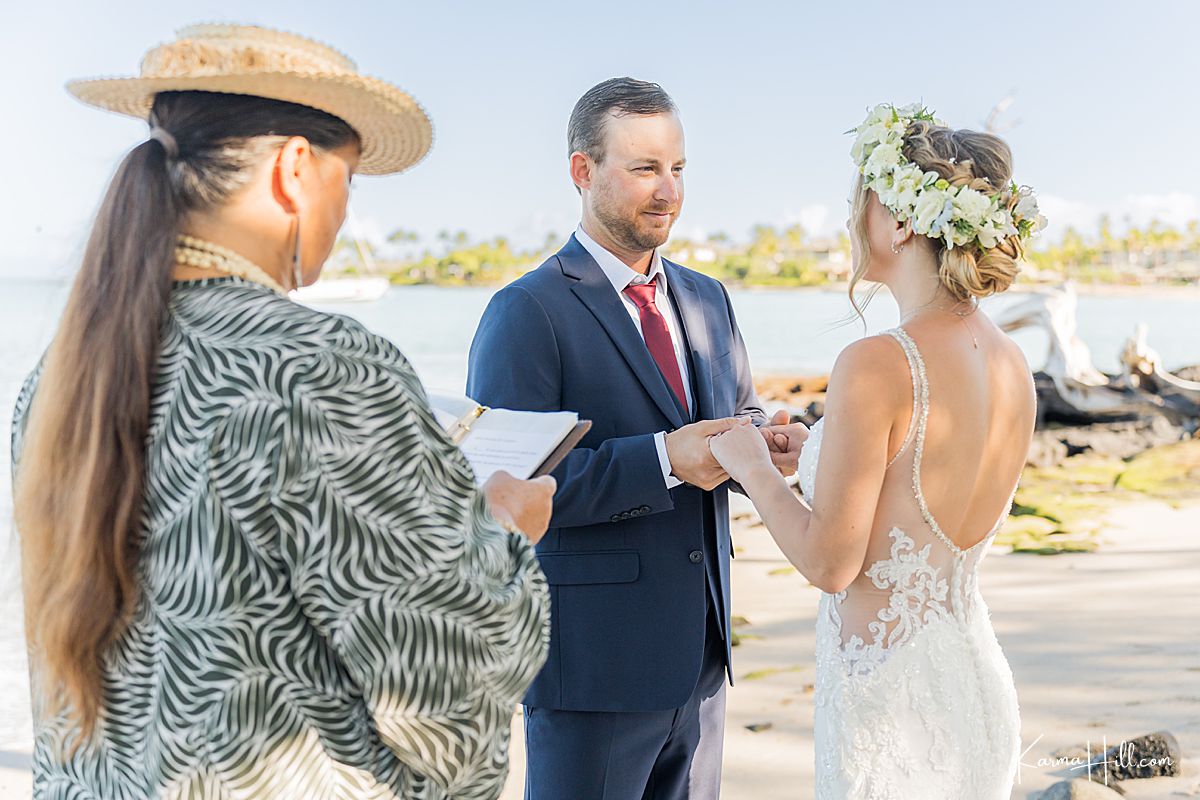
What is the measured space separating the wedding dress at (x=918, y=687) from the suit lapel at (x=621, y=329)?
24.6 inches

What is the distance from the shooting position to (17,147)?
5112 centimetres

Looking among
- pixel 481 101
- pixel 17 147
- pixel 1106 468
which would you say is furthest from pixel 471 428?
pixel 481 101

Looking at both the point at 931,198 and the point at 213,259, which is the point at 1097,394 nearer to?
the point at 931,198

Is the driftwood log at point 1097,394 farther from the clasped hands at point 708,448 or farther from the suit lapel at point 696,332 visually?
the clasped hands at point 708,448

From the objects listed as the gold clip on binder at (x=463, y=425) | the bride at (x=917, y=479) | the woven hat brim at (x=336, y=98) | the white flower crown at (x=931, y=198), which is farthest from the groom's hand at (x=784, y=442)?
the woven hat brim at (x=336, y=98)

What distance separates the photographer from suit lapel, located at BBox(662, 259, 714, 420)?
8.92 ft

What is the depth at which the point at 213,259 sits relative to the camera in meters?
1.30

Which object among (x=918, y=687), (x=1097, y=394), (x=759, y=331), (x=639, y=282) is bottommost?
(x=759, y=331)

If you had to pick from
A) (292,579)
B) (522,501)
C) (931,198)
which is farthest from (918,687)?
(292,579)

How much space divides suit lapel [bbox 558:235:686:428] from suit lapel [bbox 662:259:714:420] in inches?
3.8

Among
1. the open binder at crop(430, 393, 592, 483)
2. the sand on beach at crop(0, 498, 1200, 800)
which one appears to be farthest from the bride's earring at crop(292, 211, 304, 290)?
the sand on beach at crop(0, 498, 1200, 800)

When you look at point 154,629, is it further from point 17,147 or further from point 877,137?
point 17,147

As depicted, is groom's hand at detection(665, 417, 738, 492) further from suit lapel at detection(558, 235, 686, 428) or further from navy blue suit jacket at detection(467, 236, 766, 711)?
suit lapel at detection(558, 235, 686, 428)

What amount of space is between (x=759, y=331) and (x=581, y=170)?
101ft
